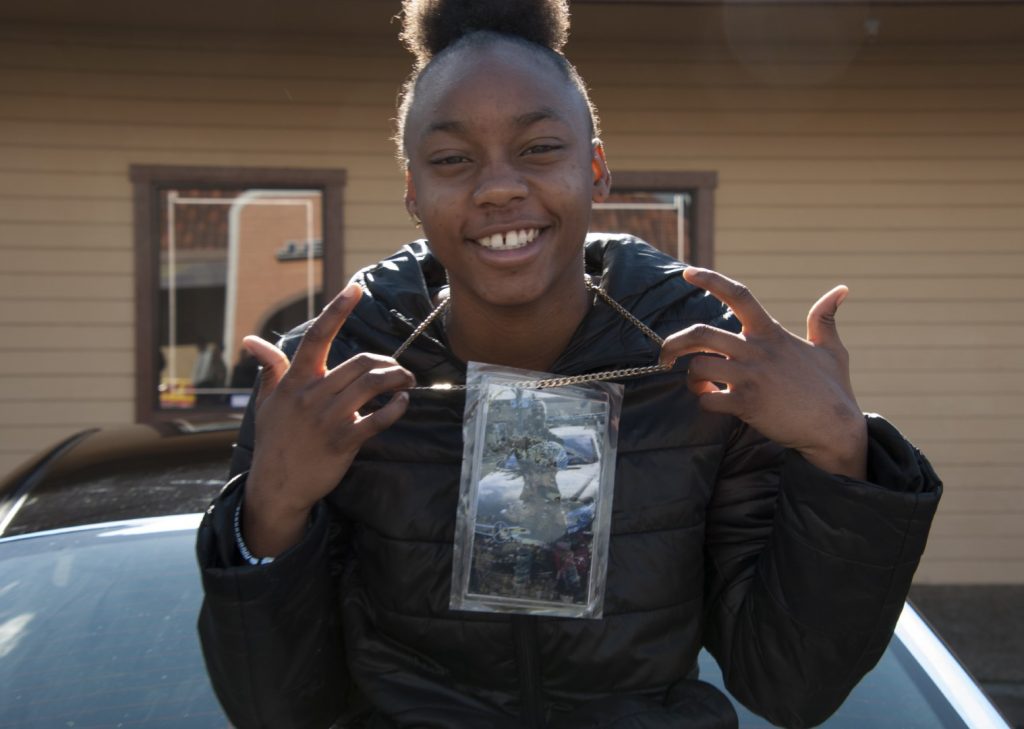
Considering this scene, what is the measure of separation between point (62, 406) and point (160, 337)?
2.14 feet

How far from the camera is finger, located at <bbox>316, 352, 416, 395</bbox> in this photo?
1407mm

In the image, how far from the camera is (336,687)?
1.71 meters

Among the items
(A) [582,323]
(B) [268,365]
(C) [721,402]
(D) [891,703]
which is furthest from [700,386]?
(D) [891,703]

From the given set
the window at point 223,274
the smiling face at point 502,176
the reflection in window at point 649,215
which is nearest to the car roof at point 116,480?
the smiling face at point 502,176

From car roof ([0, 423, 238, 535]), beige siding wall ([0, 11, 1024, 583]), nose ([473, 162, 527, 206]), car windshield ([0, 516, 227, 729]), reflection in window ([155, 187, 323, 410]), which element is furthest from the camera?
reflection in window ([155, 187, 323, 410])

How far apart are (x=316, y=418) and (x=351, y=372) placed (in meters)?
0.07

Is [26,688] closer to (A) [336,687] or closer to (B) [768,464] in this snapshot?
(A) [336,687]

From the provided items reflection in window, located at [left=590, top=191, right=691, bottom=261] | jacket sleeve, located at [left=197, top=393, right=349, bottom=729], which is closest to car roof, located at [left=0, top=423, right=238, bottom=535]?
jacket sleeve, located at [left=197, top=393, right=349, bottom=729]

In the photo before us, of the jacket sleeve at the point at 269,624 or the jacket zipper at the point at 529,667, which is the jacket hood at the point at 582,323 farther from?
the jacket zipper at the point at 529,667

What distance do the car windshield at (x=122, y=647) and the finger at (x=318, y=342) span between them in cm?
86

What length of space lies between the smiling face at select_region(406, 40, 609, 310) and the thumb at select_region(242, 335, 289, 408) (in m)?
0.30

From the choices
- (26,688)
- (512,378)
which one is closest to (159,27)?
(26,688)

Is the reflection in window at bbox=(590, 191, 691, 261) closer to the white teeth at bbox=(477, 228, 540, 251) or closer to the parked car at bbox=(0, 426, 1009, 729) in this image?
the parked car at bbox=(0, 426, 1009, 729)

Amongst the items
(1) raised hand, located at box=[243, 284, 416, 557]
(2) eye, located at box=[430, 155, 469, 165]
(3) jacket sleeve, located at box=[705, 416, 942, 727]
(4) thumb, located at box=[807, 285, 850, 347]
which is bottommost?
(3) jacket sleeve, located at box=[705, 416, 942, 727]
